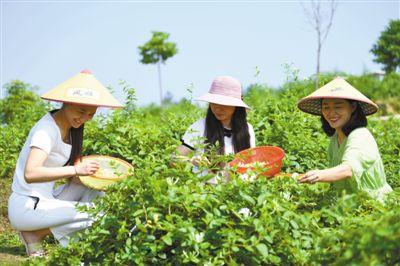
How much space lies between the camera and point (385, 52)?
23.3 metres

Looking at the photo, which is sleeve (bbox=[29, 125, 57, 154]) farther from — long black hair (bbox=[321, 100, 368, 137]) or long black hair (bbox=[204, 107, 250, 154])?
long black hair (bbox=[321, 100, 368, 137])

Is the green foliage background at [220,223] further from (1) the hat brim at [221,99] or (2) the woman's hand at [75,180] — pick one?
(1) the hat brim at [221,99]

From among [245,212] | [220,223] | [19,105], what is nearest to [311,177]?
[245,212]

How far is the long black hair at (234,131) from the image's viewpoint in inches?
166

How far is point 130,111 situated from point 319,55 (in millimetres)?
8664

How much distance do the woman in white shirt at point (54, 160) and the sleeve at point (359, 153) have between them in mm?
1477

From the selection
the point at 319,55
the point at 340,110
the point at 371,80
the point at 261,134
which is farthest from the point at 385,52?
the point at 340,110

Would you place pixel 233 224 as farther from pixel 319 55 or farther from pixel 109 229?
pixel 319 55

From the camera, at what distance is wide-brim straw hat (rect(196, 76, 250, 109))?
4.11 metres

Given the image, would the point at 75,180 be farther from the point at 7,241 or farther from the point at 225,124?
the point at 225,124

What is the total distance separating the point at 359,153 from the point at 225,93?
46.8 inches

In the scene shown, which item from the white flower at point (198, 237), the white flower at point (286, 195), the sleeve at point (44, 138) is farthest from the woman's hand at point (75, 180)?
the white flower at point (286, 195)

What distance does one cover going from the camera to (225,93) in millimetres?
4215

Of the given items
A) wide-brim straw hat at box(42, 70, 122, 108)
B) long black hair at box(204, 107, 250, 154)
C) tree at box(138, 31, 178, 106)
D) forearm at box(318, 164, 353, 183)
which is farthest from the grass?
tree at box(138, 31, 178, 106)
